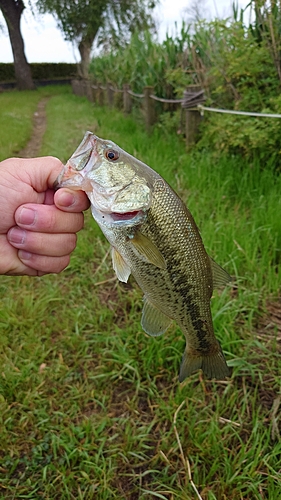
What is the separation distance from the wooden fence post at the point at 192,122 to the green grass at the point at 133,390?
183 cm

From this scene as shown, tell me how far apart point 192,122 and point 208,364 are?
12.8 feet

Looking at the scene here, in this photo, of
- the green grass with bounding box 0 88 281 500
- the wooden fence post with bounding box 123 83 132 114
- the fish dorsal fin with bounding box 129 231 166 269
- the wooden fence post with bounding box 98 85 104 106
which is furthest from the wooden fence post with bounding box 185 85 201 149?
the wooden fence post with bounding box 98 85 104 106

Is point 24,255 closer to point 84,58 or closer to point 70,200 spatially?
point 70,200

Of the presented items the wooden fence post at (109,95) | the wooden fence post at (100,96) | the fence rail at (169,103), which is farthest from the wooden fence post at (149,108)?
the wooden fence post at (100,96)

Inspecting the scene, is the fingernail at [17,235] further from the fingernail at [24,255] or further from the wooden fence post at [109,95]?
the wooden fence post at [109,95]

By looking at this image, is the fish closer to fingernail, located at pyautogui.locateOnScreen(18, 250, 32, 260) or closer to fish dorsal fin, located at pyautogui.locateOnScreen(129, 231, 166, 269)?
fish dorsal fin, located at pyautogui.locateOnScreen(129, 231, 166, 269)

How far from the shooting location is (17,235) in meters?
1.59

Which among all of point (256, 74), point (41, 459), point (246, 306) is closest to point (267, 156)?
point (256, 74)

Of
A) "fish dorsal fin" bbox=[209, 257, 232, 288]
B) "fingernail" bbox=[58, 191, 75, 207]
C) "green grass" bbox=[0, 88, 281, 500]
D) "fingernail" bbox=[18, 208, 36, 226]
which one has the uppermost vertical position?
"fingernail" bbox=[58, 191, 75, 207]

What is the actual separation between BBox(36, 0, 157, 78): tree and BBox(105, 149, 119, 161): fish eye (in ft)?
78.9

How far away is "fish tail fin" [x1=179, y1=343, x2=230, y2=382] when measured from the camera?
1.61 meters

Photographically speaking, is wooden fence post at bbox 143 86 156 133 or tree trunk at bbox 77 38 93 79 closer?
wooden fence post at bbox 143 86 156 133

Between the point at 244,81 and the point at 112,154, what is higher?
the point at 244,81

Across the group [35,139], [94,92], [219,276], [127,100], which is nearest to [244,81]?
[219,276]
